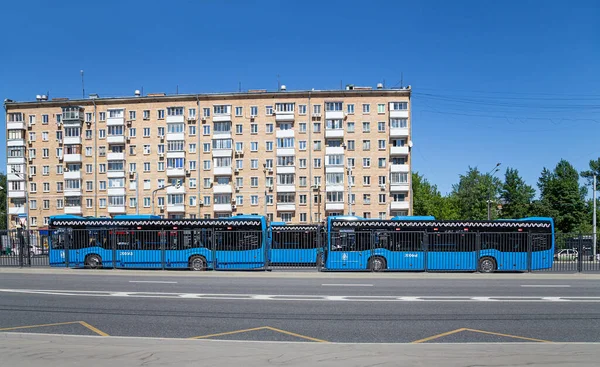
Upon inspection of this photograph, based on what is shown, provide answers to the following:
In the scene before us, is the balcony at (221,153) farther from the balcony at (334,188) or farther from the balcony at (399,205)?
the balcony at (399,205)

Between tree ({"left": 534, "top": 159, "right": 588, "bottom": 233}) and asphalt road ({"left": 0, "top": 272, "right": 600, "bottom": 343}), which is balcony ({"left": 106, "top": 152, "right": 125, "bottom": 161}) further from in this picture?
tree ({"left": 534, "top": 159, "right": 588, "bottom": 233})

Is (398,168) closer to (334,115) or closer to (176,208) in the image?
(334,115)

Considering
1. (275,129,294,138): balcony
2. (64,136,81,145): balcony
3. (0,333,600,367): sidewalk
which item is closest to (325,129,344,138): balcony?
(275,129,294,138): balcony

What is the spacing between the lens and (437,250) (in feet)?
76.5

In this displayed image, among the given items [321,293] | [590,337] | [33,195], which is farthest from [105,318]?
[33,195]

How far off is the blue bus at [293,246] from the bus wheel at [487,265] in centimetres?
872

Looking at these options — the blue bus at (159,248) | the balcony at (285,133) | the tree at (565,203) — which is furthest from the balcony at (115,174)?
the tree at (565,203)

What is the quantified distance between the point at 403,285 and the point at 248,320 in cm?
874

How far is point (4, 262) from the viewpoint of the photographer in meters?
24.4

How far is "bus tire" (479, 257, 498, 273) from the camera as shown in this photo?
23.7 m

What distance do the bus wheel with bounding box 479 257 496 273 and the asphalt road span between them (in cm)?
469

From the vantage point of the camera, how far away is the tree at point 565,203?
8056 centimetres

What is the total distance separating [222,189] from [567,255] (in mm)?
45463

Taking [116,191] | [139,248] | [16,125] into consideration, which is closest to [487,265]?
[139,248]
